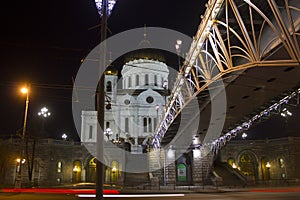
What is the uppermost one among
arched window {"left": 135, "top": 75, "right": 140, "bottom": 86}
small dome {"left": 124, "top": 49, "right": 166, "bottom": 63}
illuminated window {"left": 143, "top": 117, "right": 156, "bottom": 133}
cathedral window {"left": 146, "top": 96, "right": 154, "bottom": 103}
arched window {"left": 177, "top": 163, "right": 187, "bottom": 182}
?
small dome {"left": 124, "top": 49, "right": 166, "bottom": 63}

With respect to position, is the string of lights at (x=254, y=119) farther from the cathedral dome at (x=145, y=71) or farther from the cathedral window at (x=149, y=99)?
the cathedral dome at (x=145, y=71)

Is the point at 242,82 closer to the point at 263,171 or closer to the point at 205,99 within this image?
the point at 205,99

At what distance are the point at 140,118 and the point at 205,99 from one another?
4511 centimetres

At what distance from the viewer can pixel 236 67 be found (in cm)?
1180

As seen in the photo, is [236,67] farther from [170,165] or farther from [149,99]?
[149,99]

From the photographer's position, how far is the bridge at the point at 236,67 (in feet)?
34.9

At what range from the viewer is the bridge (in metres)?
10.6

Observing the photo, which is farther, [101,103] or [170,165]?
[170,165]

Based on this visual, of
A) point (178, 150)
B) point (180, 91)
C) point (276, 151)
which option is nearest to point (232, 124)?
point (180, 91)

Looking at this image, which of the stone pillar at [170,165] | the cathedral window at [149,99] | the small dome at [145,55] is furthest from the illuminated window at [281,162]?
the small dome at [145,55]

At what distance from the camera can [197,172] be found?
41094 mm

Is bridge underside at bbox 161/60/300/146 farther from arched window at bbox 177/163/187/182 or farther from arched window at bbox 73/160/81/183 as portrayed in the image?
arched window at bbox 73/160/81/183

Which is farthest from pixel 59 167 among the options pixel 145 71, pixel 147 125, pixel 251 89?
pixel 251 89

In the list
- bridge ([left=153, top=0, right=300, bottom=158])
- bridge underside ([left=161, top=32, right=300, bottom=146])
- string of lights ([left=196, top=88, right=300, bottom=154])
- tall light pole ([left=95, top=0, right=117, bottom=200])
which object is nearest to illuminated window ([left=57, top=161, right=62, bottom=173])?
bridge ([left=153, top=0, right=300, bottom=158])
